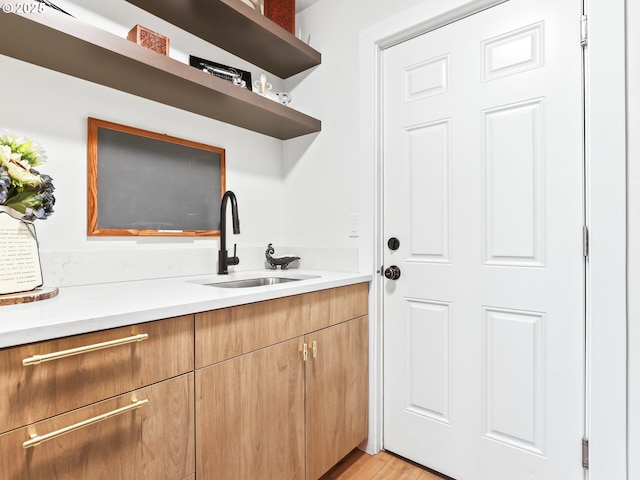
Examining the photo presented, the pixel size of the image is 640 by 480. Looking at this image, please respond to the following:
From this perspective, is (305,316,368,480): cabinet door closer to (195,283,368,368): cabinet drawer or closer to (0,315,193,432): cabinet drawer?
(195,283,368,368): cabinet drawer

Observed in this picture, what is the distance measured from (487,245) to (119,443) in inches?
56.9

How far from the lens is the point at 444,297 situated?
1.57 metres

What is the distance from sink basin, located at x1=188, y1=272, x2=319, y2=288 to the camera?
1604 mm

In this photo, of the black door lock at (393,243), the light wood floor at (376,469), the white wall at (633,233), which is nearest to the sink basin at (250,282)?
the black door lock at (393,243)

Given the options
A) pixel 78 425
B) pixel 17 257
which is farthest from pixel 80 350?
pixel 17 257

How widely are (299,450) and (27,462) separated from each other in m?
0.89

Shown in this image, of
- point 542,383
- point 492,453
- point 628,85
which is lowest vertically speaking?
point 492,453

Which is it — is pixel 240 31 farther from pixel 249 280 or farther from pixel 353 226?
pixel 249 280

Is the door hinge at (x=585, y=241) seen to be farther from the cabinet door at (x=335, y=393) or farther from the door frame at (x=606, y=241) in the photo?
the cabinet door at (x=335, y=393)

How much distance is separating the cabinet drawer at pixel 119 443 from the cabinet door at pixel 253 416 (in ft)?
0.17

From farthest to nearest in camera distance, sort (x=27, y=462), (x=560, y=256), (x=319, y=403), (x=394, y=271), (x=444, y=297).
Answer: (x=394, y=271) < (x=444, y=297) < (x=319, y=403) < (x=560, y=256) < (x=27, y=462)

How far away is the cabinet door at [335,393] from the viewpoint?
1394 millimetres

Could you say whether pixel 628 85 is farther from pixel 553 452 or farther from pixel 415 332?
pixel 553 452

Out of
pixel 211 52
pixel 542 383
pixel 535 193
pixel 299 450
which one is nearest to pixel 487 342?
pixel 542 383
